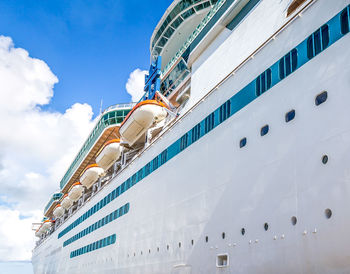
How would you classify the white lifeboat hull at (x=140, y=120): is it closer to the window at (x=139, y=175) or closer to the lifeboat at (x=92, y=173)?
the window at (x=139, y=175)

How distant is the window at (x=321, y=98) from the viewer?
6.26 metres

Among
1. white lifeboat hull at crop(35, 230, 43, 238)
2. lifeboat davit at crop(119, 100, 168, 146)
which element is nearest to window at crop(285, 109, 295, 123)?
lifeboat davit at crop(119, 100, 168, 146)

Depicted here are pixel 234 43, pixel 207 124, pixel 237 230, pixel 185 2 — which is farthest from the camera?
pixel 185 2

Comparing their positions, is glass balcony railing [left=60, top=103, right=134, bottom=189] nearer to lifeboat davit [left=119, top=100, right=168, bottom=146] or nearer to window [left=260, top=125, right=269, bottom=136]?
lifeboat davit [left=119, top=100, right=168, bottom=146]

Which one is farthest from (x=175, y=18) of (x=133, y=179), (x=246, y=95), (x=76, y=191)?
(x=76, y=191)

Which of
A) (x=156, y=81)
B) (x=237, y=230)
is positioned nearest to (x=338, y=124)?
(x=237, y=230)

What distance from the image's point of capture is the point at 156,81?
754 inches

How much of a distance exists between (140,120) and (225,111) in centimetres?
715

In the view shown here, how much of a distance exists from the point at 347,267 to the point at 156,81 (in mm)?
15232

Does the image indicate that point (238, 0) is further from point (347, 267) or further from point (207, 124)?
point (347, 267)

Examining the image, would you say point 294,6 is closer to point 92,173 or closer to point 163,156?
point 163,156

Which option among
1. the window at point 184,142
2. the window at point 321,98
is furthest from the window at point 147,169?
the window at point 321,98

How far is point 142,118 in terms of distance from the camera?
15.8 m

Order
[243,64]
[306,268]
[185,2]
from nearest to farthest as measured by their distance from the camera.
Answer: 1. [306,268]
2. [243,64]
3. [185,2]
